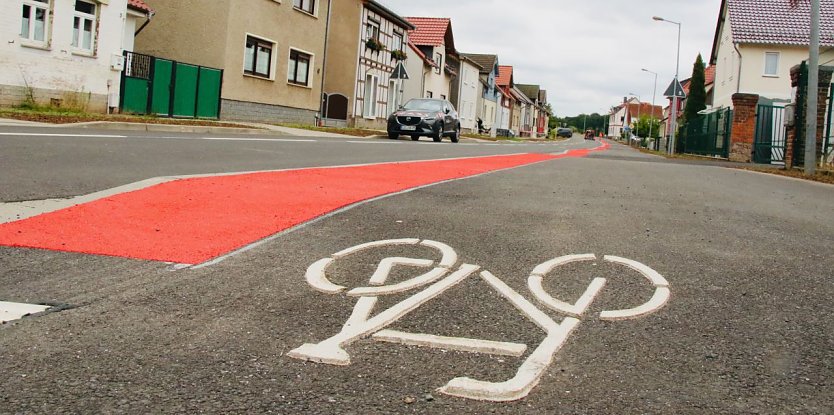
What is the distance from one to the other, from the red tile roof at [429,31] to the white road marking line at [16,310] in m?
53.3

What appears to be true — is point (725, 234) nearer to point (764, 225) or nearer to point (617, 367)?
point (764, 225)

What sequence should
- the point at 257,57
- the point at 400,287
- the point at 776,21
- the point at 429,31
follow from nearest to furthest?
the point at 400,287
the point at 257,57
the point at 776,21
the point at 429,31

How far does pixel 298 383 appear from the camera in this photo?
284cm

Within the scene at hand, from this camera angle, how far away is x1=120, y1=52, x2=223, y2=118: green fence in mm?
24250

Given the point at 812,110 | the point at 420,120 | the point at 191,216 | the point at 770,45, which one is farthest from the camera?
the point at 770,45

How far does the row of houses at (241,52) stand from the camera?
70.9 feet

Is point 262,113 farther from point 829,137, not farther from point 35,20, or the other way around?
point 829,137

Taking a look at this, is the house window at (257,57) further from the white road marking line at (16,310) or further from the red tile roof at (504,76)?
the red tile roof at (504,76)

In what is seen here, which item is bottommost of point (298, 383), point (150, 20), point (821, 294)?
point (298, 383)

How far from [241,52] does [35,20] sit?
8.65 metres

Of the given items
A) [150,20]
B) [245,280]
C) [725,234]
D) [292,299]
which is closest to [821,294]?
[725,234]

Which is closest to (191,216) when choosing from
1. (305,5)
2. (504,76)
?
(305,5)

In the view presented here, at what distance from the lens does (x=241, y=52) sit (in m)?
29.0

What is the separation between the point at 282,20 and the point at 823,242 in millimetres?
28135
